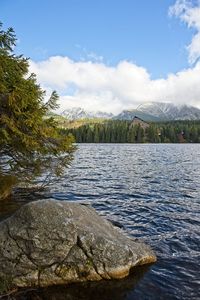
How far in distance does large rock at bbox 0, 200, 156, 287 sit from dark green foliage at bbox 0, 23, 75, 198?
603cm

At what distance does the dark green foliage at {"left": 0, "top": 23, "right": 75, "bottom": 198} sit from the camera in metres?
15.3

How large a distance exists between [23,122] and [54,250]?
308 inches

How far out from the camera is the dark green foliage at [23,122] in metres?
15.3

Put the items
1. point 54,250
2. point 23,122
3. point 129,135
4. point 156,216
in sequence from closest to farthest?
point 54,250 < point 23,122 < point 156,216 < point 129,135

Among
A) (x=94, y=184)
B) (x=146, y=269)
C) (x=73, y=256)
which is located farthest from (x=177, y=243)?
(x=94, y=184)

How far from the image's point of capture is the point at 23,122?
51.9 feet

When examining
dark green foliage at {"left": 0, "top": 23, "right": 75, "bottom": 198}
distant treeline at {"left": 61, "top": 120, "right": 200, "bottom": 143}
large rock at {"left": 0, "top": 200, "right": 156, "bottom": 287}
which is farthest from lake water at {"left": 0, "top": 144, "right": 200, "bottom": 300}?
distant treeline at {"left": 61, "top": 120, "right": 200, "bottom": 143}

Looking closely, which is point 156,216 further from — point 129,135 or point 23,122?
point 129,135

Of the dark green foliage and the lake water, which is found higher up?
the dark green foliage

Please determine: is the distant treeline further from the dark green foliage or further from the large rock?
the large rock

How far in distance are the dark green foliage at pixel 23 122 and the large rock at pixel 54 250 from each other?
19.8 feet

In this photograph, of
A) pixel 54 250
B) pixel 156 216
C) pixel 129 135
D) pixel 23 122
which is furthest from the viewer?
pixel 129 135

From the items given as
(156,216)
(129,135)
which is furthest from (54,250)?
(129,135)

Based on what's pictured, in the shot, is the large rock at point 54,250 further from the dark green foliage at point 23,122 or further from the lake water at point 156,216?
the dark green foliage at point 23,122
